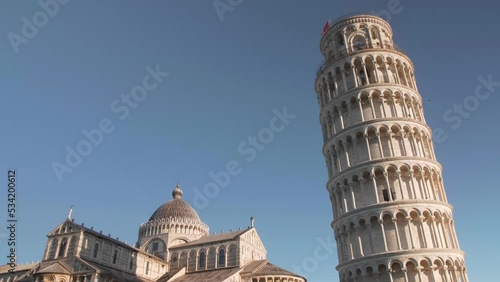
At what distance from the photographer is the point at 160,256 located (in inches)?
2339

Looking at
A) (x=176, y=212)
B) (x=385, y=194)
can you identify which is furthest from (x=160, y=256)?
(x=385, y=194)

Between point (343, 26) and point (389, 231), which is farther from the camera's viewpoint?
point (343, 26)

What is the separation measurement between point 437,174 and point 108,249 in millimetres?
40483

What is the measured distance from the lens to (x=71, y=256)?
147 ft

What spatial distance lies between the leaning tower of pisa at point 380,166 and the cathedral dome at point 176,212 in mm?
37348

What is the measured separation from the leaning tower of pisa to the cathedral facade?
20.9 m

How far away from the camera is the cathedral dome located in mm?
65375

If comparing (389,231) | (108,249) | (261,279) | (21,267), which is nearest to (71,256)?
(108,249)

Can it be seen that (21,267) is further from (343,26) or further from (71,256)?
(343,26)

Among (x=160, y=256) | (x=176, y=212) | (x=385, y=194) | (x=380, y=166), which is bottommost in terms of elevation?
(x=385, y=194)

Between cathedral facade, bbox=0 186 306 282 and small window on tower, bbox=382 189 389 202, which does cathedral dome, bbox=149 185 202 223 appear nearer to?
cathedral facade, bbox=0 186 306 282

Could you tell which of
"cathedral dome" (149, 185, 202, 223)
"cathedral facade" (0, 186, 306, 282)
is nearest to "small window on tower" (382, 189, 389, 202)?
"cathedral facade" (0, 186, 306, 282)

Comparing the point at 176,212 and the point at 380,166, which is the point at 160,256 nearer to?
the point at 176,212

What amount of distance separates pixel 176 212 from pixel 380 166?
4431cm
